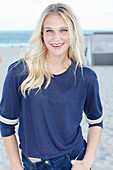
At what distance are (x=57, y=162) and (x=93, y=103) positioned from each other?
1.35ft

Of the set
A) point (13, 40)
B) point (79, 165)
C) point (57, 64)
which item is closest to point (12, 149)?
point (79, 165)

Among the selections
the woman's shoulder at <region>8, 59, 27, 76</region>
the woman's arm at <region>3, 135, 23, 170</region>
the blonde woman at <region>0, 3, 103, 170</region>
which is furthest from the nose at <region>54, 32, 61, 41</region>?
the woman's arm at <region>3, 135, 23, 170</region>

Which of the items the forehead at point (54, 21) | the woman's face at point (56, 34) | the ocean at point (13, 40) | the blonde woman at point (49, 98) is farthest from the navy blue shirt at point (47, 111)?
the ocean at point (13, 40)

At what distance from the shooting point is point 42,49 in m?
1.35

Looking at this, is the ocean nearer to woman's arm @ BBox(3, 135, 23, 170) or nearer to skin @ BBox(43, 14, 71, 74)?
skin @ BBox(43, 14, 71, 74)

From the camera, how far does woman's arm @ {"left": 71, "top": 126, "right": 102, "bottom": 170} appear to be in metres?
1.30

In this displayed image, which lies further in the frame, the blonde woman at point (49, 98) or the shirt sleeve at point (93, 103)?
the shirt sleeve at point (93, 103)

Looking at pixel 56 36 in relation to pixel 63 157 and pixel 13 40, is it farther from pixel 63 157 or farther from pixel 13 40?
pixel 13 40

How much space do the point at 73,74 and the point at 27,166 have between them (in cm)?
59

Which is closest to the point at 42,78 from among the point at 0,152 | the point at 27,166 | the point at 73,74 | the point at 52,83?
the point at 52,83

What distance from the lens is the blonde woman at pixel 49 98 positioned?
3.98 ft

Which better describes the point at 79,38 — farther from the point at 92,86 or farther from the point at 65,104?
the point at 65,104

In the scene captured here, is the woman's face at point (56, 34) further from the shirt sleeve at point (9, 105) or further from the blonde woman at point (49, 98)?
the shirt sleeve at point (9, 105)

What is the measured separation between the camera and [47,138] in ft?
4.11
